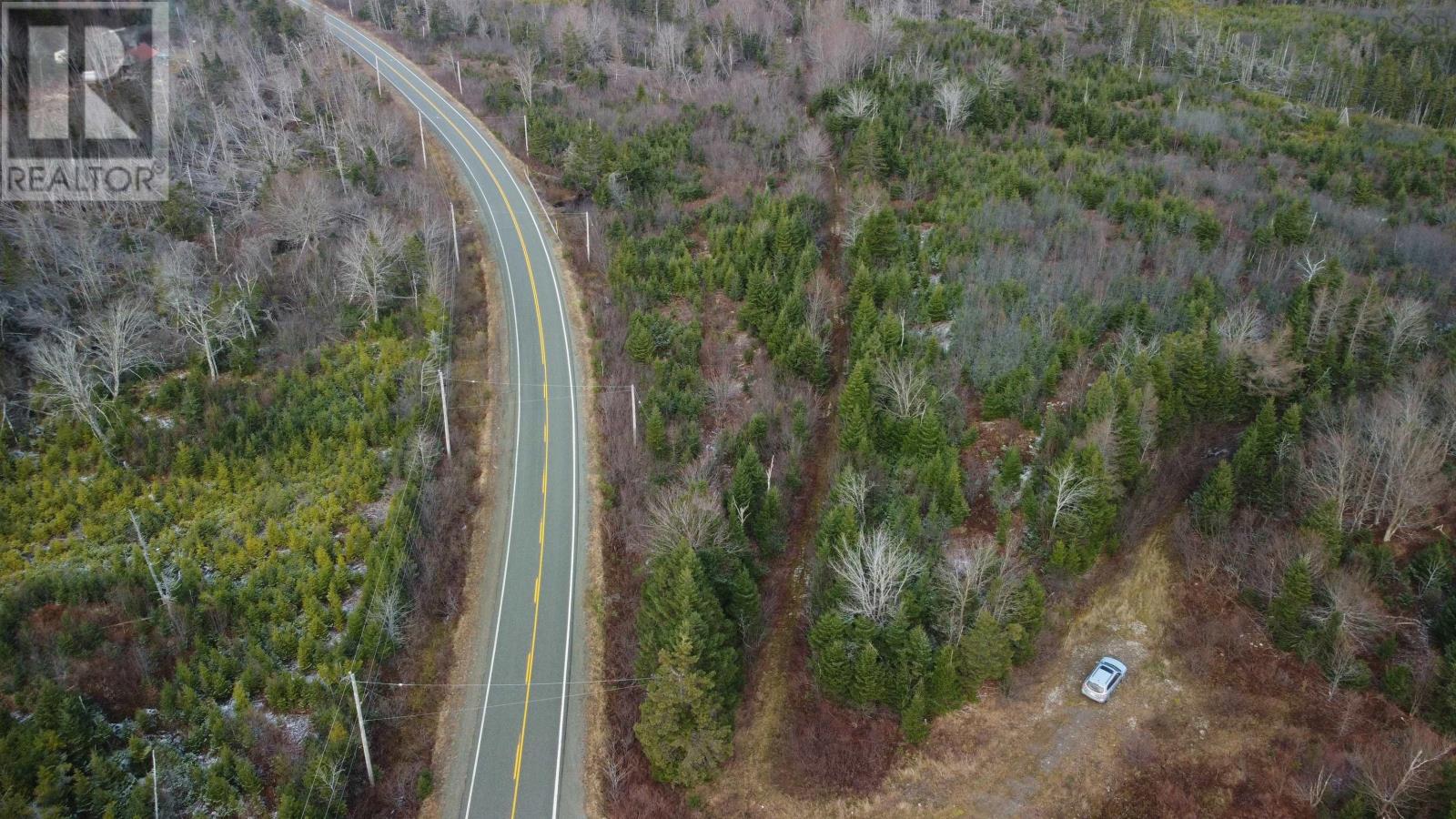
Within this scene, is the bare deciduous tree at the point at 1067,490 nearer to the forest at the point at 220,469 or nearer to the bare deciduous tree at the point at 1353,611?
the bare deciduous tree at the point at 1353,611

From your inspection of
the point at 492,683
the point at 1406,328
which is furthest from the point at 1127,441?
the point at 492,683

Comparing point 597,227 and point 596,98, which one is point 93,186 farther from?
point 596,98

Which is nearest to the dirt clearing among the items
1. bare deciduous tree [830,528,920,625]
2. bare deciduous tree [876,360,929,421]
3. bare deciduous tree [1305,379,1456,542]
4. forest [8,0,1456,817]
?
forest [8,0,1456,817]

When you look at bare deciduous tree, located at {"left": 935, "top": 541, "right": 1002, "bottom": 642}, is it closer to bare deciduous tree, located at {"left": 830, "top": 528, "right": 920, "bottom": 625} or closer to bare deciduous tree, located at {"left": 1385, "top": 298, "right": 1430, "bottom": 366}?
bare deciduous tree, located at {"left": 830, "top": 528, "right": 920, "bottom": 625}

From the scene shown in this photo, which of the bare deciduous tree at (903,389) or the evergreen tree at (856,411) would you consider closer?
the bare deciduous tree at (903,389)

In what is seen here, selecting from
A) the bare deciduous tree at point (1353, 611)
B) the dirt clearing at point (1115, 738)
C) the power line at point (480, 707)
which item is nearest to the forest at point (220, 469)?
the power line at point (480, 707)

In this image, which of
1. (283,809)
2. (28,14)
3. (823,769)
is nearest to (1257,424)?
(823,769)

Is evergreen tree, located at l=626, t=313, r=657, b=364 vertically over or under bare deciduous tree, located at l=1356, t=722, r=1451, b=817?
over
